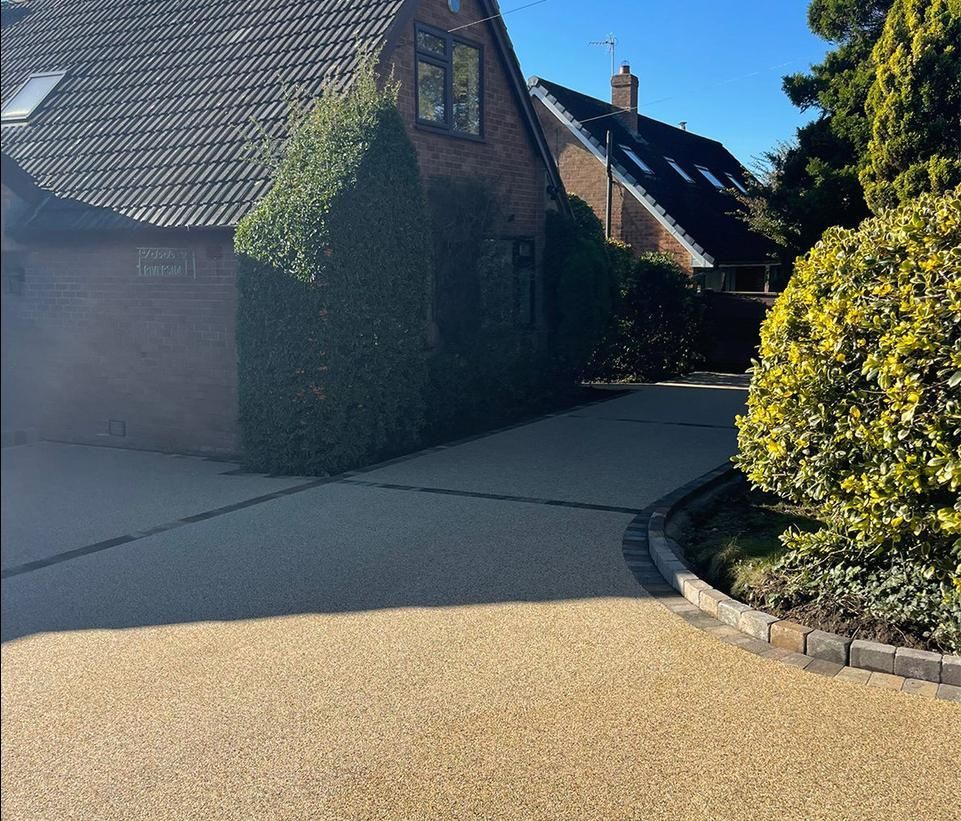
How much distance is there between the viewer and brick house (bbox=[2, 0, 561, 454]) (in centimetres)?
1178

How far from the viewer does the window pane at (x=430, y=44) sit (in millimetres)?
13328

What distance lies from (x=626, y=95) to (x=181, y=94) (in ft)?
59.1

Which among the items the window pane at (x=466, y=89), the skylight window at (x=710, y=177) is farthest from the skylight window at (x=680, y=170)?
the window pane at (x=466, y=89)

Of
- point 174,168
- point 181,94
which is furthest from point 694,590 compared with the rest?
point 181,94

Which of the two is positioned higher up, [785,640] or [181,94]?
[181,94]

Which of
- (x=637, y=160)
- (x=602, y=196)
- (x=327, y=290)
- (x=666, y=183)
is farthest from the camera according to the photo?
(x=666, y=183)

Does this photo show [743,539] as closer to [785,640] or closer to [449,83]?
[785,640]

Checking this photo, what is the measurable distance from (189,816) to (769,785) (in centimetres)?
227

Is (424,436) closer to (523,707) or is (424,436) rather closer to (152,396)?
(152,396)

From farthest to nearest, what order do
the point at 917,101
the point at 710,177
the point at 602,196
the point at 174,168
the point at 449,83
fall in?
the point at 710,177, the point at 602,196, the point at 917,101, the point at 449,83, the point at 174,168

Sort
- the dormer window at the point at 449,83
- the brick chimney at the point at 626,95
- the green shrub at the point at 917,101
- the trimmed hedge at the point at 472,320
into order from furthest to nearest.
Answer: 1. the brick chimney at the point at 626,95
2. the green shrub at the point at 917,101
3. the dormer window at the point at 449,83
4. the trimmed hedge at the point at 472,320

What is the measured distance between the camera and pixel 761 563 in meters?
6.32

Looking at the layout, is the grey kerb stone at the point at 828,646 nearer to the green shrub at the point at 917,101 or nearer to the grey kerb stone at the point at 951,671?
the grey kerb stone at the point at 951,671

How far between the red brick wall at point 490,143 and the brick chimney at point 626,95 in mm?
13671
